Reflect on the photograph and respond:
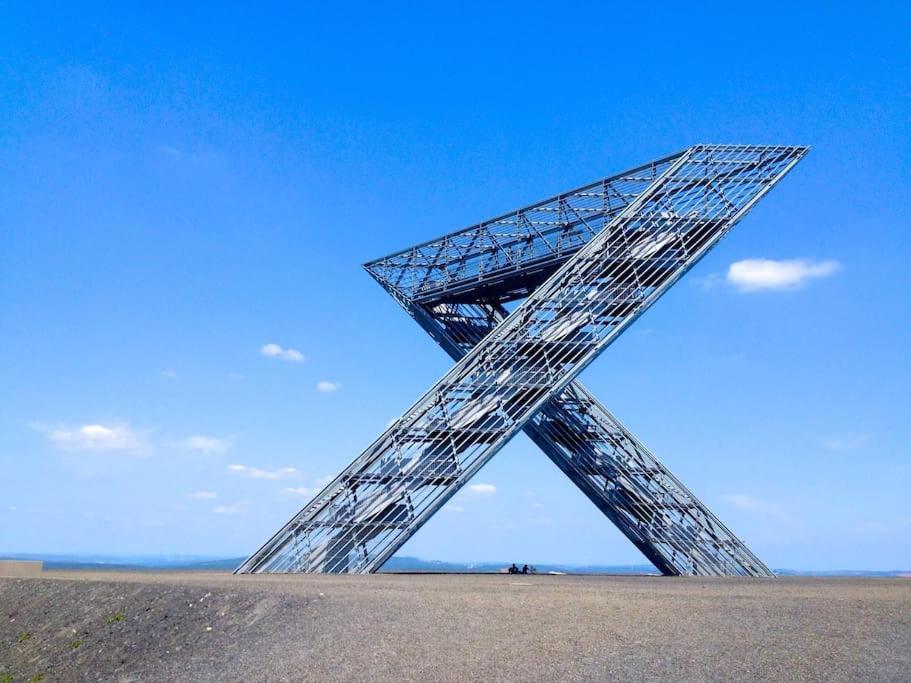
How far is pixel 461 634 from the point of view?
1420 cm

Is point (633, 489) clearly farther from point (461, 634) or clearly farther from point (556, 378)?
point (461, 634)

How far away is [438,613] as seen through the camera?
51.0 ft

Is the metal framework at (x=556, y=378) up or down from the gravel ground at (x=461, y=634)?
up

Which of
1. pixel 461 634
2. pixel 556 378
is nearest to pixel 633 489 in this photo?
pixel 556 378

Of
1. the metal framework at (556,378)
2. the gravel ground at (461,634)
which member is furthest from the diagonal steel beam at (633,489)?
the gravel ground at (461,634)

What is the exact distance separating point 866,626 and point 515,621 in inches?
228

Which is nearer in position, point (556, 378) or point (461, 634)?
point (461, 634)

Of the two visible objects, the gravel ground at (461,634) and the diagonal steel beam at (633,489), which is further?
the diagonal steel beam at (633,489)

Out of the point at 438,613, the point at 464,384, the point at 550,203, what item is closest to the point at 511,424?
the point at 464,384

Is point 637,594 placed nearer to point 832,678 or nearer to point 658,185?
point 832,678

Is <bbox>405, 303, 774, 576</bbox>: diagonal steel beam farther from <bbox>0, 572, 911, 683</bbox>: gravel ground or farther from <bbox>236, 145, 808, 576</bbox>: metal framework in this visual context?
<bbox>0, 572, 911, 683</bbox>: gravel ground

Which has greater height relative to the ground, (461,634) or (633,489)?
(633,489)

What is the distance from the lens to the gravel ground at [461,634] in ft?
41.5

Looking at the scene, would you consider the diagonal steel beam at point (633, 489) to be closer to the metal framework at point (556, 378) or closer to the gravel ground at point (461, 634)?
the metal framework at point (556, 378)
